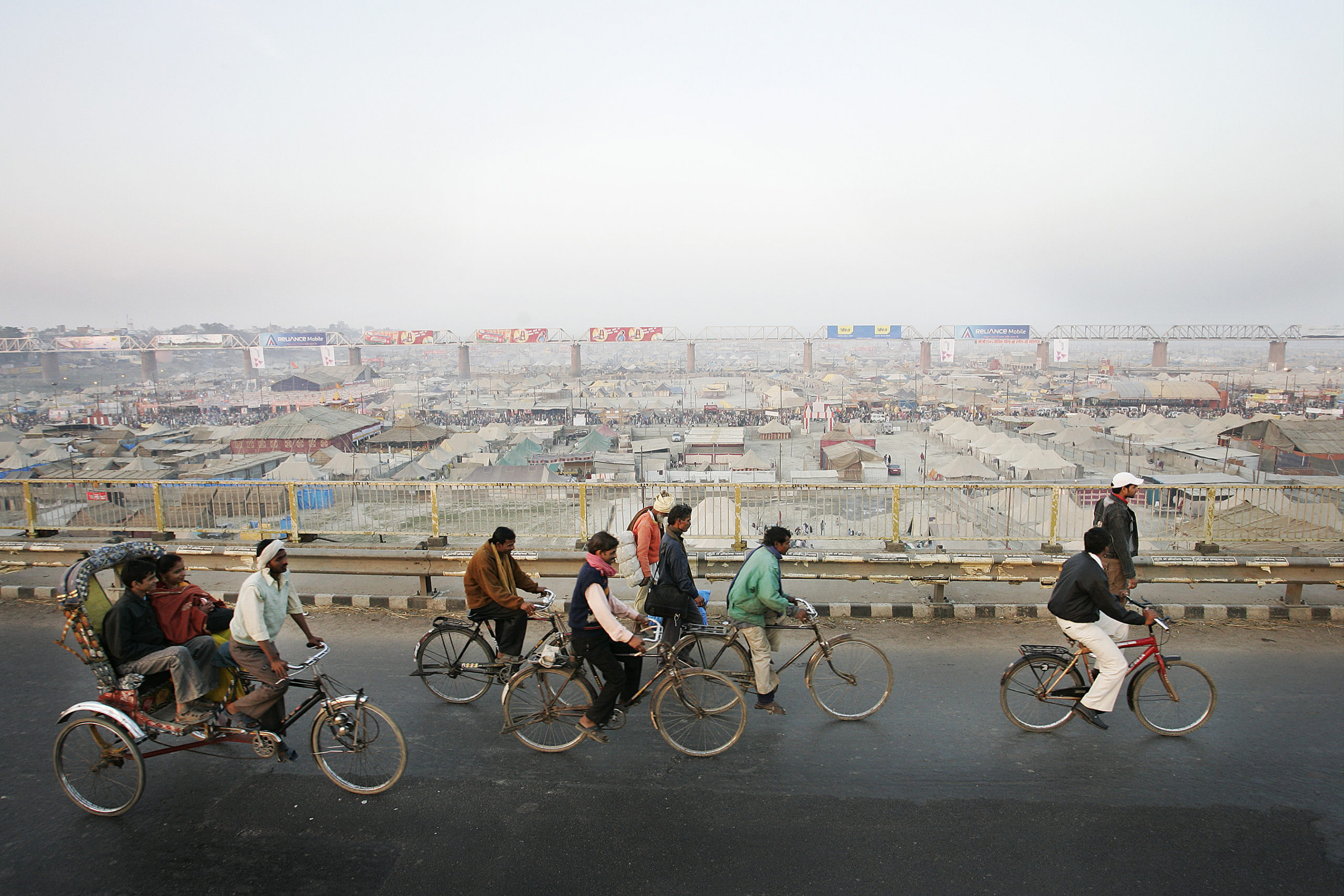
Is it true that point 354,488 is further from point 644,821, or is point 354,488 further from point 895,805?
point 895,805

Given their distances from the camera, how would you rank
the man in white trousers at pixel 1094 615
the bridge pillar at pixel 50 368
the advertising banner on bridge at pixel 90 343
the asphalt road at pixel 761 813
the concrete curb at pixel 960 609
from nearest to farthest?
the asphalt road at pixel 761 813, the man in white trousers at pixel 1094 615, the concrete curb at pixel 960 609, the bridge pillar at pixel 50 368, the advertising banner on bridge at pixel 90 343

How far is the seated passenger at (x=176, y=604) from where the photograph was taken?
3615 millimetres

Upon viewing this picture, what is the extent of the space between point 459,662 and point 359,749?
3.43ft

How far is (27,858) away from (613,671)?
275 cm

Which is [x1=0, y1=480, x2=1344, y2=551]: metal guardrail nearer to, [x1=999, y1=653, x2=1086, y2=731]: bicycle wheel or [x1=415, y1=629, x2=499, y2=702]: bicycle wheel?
[x1=415, y1=629, x2=499, y2=702]: bicycle wheel

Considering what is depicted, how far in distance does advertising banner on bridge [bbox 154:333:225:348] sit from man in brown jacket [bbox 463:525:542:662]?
295ft

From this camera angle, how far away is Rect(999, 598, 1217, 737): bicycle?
3980 mm

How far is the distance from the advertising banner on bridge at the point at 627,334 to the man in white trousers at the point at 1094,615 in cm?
9356

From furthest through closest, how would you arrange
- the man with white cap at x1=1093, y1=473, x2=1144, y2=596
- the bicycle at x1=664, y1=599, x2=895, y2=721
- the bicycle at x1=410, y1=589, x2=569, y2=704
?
the man with white cap at x1=1093, y1=473, x2=1144, y2=596, the bicycle at x1=410, y1=589, x2=569, y2=704, the bicycle at x1=664, y1=599, x2=895, y2=721

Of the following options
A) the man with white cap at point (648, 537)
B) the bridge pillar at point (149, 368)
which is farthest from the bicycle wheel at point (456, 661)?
the bridge pillar at point (149, 368)

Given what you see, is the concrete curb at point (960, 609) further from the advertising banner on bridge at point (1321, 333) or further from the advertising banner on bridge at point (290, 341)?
the advertising banner on bridge at point (1321, 333)

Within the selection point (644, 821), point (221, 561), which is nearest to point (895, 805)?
point (644, 821)

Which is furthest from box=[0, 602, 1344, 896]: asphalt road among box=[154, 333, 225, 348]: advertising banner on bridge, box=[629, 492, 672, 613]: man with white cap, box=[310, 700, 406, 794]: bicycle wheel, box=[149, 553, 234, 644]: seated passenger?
box=[154, 333, 225, 348]: advertising banner on bridge

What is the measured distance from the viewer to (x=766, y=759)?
12.6 ft
